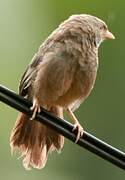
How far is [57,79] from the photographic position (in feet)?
22.9

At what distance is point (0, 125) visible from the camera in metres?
8.42

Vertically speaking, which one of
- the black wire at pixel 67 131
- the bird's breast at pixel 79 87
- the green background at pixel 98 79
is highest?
the black wire at pixel 67 131

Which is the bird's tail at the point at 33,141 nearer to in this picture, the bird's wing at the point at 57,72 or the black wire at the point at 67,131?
the bird's wing at the point at 57,72

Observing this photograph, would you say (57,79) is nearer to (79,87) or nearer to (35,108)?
(79,87)

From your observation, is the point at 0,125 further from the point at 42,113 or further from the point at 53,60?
the point at 42,113

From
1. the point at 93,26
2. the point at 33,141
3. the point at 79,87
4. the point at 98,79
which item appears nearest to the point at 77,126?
the point at 79,87

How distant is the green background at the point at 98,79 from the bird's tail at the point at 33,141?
2.45ft

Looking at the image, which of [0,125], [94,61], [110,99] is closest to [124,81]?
[110,99]

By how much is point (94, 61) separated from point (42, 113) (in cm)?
108

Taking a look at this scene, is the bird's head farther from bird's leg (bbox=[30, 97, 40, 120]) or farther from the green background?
bird's leg (bbox=[30, 97, 40, 120])

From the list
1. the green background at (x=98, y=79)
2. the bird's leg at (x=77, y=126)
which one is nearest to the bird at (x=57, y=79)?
the bird's leg at (x=77, y=126)

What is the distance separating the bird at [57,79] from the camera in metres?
7.00

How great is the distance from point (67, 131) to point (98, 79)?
2.91 metres

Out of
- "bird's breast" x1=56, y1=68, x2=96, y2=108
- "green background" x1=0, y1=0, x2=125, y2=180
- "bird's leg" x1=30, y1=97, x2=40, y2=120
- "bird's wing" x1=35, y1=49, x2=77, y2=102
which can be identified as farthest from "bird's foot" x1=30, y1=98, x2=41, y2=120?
"green background" x1=0, y1=0, x2=125, y2=180
